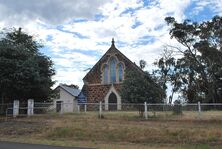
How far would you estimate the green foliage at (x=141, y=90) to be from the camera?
2638cm

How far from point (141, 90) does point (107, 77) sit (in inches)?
740

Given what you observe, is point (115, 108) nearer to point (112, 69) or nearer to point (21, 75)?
point (21, 75)

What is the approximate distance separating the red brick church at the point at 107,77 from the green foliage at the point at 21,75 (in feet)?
40.6

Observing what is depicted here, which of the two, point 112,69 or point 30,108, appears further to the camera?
point 112,69

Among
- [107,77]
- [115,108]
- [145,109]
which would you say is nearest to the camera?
[145,109]

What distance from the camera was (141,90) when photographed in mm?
26438

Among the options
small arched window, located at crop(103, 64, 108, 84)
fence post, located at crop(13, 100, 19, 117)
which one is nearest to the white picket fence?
fence post, located at crop(13, 100, 19, 117)

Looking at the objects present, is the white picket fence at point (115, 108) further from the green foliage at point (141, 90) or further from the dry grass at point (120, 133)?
the dry grass at point (120, 133)

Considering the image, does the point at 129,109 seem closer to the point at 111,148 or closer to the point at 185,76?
the point at 111,148

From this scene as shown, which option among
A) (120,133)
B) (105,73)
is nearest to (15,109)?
→ (120,133)

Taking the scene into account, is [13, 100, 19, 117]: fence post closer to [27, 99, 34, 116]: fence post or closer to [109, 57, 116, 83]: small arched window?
[27, 99, 34, 116]: fence post

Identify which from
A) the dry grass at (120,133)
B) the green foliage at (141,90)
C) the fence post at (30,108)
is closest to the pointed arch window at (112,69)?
the green foliage at (141,90)

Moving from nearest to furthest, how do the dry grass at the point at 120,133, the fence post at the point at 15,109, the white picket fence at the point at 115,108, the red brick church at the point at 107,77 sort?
the dry grass at the point at 120,133 → the white picket fence at the point at 115,108 → the fence post at the point at 15,109 → the red brick church at the point at 107,77

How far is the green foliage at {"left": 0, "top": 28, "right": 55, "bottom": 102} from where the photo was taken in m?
27.9
